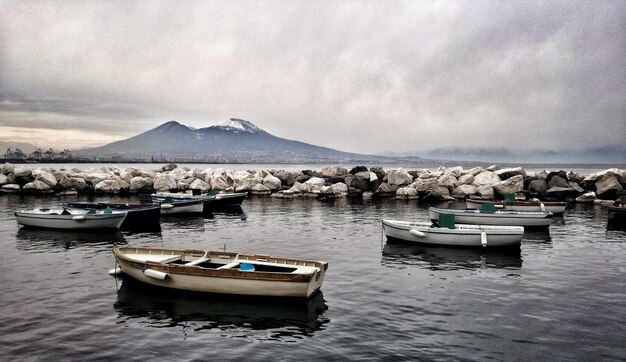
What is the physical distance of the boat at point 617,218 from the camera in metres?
37.3

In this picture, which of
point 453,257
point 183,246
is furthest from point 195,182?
point 453,257

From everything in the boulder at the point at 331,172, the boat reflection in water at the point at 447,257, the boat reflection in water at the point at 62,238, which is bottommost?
the boat reflection in water at the point at 447,257

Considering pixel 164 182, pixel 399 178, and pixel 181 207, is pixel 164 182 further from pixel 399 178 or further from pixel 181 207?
pixel 399 178

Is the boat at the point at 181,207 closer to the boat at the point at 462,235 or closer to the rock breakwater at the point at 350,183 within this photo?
the boat at the point at 462,235

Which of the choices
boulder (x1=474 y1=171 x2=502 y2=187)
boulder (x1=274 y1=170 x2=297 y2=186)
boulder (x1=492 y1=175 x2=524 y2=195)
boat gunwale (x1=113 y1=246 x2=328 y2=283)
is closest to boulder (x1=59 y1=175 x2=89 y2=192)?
boulder (x1=274 y1=170 x2=297 y2=186)

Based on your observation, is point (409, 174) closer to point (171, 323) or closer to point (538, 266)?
point (538, 266)

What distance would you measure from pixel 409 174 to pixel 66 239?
50632 millimetres

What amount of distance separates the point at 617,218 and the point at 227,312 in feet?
115

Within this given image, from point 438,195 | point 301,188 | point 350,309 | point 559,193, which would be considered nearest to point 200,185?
point 301,188

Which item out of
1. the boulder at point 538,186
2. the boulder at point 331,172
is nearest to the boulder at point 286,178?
the boulder at point 331,172

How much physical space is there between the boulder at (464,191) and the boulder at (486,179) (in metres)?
1.01

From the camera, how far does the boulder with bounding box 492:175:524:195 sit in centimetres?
5906

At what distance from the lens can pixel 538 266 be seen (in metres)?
24.4

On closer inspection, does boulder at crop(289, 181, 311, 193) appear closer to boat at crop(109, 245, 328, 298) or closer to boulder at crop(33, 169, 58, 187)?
boulder at crop(33, 169, 58, 187)
